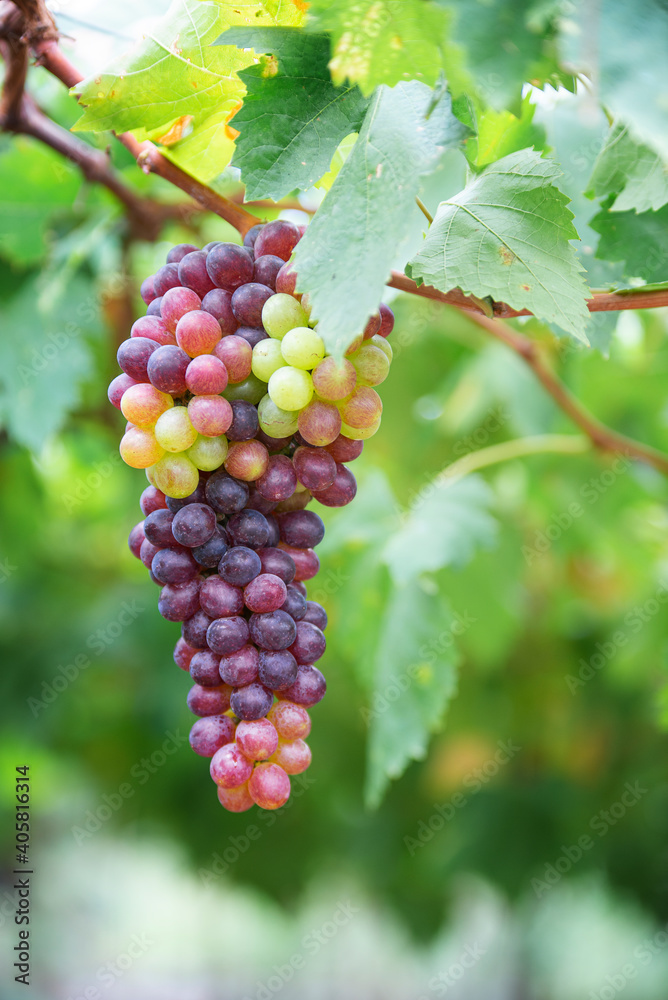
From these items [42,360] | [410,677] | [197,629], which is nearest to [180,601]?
[197,629]

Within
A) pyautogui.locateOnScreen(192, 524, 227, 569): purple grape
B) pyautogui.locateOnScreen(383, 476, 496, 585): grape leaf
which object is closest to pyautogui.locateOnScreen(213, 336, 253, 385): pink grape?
pyautogui.locateOnScreen(192, 524, 227, 569): purple grape

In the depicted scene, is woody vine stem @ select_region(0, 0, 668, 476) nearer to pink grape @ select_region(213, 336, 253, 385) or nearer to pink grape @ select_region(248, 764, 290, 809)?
pink grape @ select_region(213, 336, 253, 385)

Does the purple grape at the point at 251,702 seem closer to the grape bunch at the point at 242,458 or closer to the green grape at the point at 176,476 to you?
the grape bunch at the point at 242,458

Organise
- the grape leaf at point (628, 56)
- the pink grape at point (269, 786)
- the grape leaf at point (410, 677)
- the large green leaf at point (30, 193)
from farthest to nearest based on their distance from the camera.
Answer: the large green leaf at point (30, 193) < the grape leaf at point (410, 677) < the pink grape at point (269, 786) < the grape leaf at point (628, 56)

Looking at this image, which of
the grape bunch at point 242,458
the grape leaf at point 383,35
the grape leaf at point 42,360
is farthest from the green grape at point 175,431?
the grape leaf at point 42,360

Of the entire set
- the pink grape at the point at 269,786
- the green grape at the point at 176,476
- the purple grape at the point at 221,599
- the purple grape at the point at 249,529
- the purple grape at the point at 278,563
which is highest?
the green grape at the point at 176,476

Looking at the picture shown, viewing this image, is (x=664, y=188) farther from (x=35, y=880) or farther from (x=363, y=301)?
(x=35, y=880)

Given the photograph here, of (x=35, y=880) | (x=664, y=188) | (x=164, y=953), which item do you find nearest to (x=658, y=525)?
(x=664, y=188)
